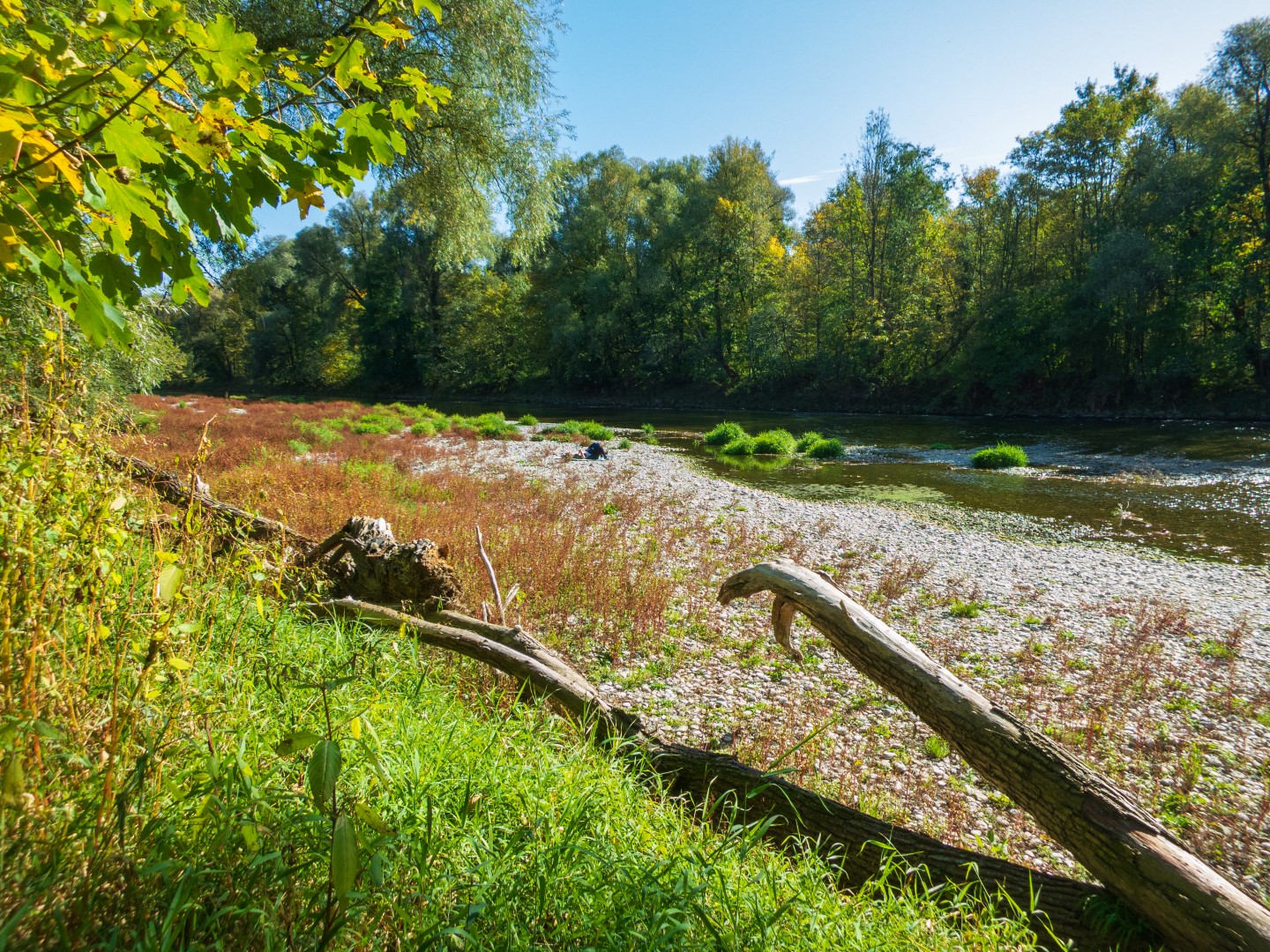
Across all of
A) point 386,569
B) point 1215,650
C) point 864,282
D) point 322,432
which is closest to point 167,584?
point 386,569

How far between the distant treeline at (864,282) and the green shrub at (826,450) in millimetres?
12524

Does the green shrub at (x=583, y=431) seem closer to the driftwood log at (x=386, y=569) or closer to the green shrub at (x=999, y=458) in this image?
the green shrub at (x=999, y=458)

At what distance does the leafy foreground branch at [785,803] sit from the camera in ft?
9.78

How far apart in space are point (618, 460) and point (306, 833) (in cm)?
1930

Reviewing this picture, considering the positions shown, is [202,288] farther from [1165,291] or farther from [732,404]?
[732,404]

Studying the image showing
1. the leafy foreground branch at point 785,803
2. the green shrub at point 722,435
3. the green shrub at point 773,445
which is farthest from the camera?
the green shrub at point 722,435

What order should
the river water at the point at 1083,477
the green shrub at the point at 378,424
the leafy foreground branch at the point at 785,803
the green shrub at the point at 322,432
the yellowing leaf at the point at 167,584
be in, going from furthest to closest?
the green shrub at the point at 378,424 → the green shrub at the point at 322,432 → the river water at the point at 1083,477 → the leafy foreground branch at the point at 785,803 → the yellowing leaf at the point at 167,584

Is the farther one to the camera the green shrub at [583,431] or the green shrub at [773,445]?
the green shrub at [583,431]

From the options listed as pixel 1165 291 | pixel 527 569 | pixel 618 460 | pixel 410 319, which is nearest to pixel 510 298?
pixel 410 319

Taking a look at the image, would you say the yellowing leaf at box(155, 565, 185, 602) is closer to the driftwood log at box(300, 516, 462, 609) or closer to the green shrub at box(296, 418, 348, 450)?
the driftwood log at box(300, 516, 462, 609)

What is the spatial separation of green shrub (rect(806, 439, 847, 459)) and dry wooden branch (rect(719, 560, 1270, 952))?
19282 millimetres

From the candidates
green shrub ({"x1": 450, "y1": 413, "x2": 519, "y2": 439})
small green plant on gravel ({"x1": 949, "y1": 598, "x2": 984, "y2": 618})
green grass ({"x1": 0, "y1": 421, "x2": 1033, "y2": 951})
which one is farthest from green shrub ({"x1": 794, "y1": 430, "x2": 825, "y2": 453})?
green grass ({"x1": 0, "y1": 421, "x2": 1033, "y2": 951})

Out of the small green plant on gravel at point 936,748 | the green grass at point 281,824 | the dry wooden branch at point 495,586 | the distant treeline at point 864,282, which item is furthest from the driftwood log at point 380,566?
the distant treeline at point 864,282

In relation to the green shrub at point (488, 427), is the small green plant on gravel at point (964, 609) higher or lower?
lower
